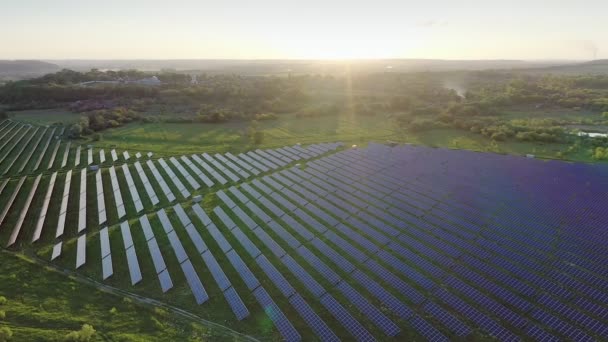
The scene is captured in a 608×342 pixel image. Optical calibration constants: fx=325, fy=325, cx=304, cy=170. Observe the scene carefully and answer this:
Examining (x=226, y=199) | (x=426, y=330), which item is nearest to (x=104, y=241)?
(x=226, y=199)

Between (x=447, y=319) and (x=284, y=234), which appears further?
(x=284, y=234)

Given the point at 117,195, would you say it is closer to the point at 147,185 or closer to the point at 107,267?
the point at 147,185

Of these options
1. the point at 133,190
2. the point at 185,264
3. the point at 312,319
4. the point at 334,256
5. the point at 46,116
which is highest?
the point at 46,116

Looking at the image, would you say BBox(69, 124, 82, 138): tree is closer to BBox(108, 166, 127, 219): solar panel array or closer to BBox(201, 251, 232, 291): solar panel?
BBox(108, 166, 127, 219): solar panel array

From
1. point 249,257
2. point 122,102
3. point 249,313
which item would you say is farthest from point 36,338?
point 122,102

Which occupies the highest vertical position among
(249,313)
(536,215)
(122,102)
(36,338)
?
(122,102)

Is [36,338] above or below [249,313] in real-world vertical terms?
above

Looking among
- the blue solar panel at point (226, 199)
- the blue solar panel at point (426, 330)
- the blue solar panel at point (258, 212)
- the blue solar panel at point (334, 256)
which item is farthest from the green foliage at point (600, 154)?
the blue solar panel at point (226, 199)

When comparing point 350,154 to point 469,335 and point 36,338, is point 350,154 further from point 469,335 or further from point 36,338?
point 36,338
